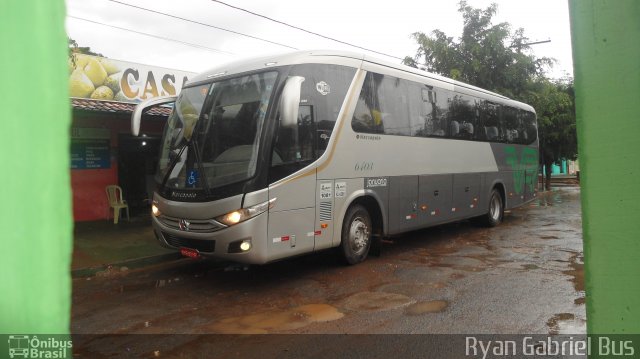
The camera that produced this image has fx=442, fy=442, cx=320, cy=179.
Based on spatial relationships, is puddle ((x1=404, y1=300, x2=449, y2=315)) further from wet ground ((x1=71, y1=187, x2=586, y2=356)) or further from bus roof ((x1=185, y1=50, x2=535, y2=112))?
bus roof ((x1=185, y1=50, x2=535, y2=112))

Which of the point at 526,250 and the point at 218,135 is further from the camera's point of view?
the point at 526,250

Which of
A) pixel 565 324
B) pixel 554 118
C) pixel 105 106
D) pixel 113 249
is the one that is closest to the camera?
pixel 565 324

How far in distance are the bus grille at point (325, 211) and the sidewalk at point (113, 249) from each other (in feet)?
10.8

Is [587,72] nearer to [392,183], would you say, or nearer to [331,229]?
[331,229]

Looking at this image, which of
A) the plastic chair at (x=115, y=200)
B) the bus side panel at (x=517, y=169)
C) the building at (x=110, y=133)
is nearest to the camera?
the building at (x=110, y=133)

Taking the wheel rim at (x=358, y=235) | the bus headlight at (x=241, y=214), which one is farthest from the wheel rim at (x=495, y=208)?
the bus headlight at (x=241, y=214)

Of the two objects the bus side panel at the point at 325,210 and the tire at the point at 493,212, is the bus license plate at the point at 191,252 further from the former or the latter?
the tire at the point at 493,212

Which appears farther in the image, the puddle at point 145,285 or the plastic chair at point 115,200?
the plastic chair at point 115,200

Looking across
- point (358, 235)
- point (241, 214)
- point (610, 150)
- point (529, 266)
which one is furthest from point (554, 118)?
point (610, 150)

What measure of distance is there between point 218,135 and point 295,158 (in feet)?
3.63

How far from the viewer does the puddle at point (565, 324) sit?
14.4 feet

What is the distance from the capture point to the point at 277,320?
488cm

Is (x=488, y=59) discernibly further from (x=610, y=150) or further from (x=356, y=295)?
(x=610, y=150)

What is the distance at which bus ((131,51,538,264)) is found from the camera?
5766 mm
